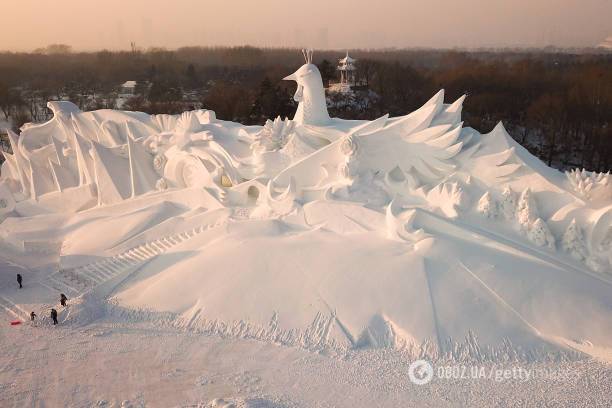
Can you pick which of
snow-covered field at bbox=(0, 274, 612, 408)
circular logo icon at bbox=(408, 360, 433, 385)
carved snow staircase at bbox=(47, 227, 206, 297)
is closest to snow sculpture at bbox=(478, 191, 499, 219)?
snow-covered field at bbox=(0, 274, 612, 408)

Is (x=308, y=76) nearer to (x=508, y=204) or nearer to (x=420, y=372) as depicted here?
(x=508, y=204)

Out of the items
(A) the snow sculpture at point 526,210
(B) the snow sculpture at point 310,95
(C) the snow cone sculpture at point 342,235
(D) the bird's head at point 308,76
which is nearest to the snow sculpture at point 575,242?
(C) the snow cone sculpture at point 342,235

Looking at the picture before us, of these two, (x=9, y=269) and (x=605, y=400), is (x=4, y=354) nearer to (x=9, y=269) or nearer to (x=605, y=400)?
(x=9, y=269)

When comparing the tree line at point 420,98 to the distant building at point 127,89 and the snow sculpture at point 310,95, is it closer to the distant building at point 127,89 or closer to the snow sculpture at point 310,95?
the distant building at point 127,89

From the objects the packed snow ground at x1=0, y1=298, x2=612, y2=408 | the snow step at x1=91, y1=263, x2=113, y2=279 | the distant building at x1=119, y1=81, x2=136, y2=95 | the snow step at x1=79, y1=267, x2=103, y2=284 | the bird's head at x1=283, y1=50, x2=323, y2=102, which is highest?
the bird's head at x1=283, y1=50, x2=323, y2=102

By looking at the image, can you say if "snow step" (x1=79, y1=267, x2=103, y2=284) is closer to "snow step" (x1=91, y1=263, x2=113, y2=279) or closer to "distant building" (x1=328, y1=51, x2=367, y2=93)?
"snow step" (x1=91, y1=263, x2=113, y2=279)

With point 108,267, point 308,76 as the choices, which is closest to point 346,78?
point 308,76
